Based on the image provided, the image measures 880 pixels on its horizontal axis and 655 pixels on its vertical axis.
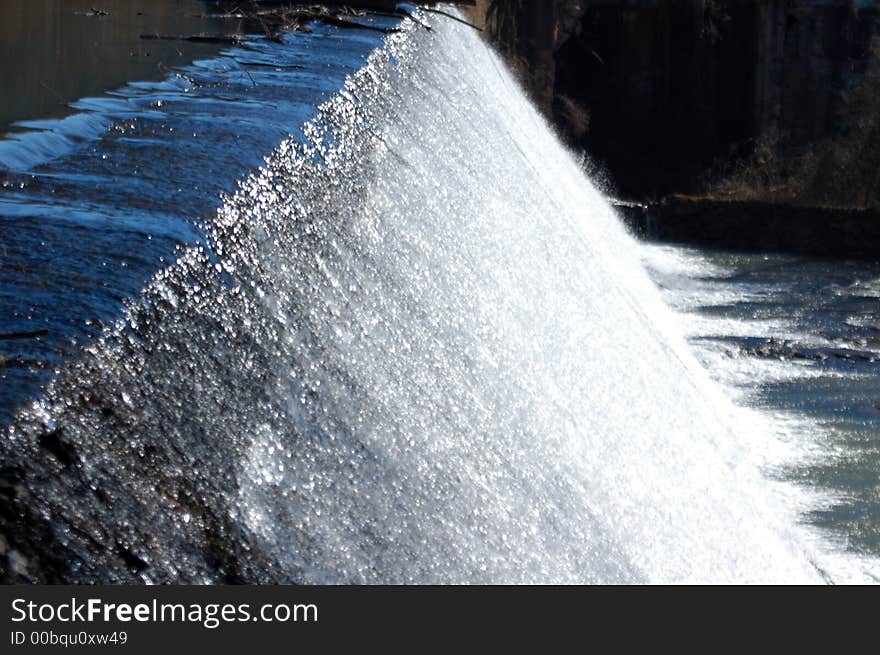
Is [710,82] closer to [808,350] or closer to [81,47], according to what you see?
[808,350]

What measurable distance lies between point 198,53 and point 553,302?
3682 millimetres

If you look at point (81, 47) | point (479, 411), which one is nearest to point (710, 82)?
point (81, 47)

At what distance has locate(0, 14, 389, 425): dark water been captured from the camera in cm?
254

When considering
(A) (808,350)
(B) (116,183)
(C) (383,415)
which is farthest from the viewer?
(A) (808,350)

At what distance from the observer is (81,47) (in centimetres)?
895

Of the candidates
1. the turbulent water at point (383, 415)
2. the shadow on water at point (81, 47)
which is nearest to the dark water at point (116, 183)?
the turbulent water at point (383, 415)

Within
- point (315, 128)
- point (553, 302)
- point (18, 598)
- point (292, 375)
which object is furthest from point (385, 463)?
point (553, 302)

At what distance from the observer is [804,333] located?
11023mm

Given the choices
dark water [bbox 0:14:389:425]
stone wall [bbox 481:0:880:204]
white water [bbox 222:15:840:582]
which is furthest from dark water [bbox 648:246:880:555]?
stone wall [bbox 481:0:880:204]

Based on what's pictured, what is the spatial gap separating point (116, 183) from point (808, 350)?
7435 mm

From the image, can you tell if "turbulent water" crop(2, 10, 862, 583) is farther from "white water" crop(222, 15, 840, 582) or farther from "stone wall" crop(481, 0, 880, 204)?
"stone wall" crop(481, 0, 880, 204)

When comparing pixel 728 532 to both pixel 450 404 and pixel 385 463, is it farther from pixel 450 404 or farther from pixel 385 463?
pixel 385 463

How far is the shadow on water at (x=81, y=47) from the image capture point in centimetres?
720

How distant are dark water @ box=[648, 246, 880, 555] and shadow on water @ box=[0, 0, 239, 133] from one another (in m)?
3.71
